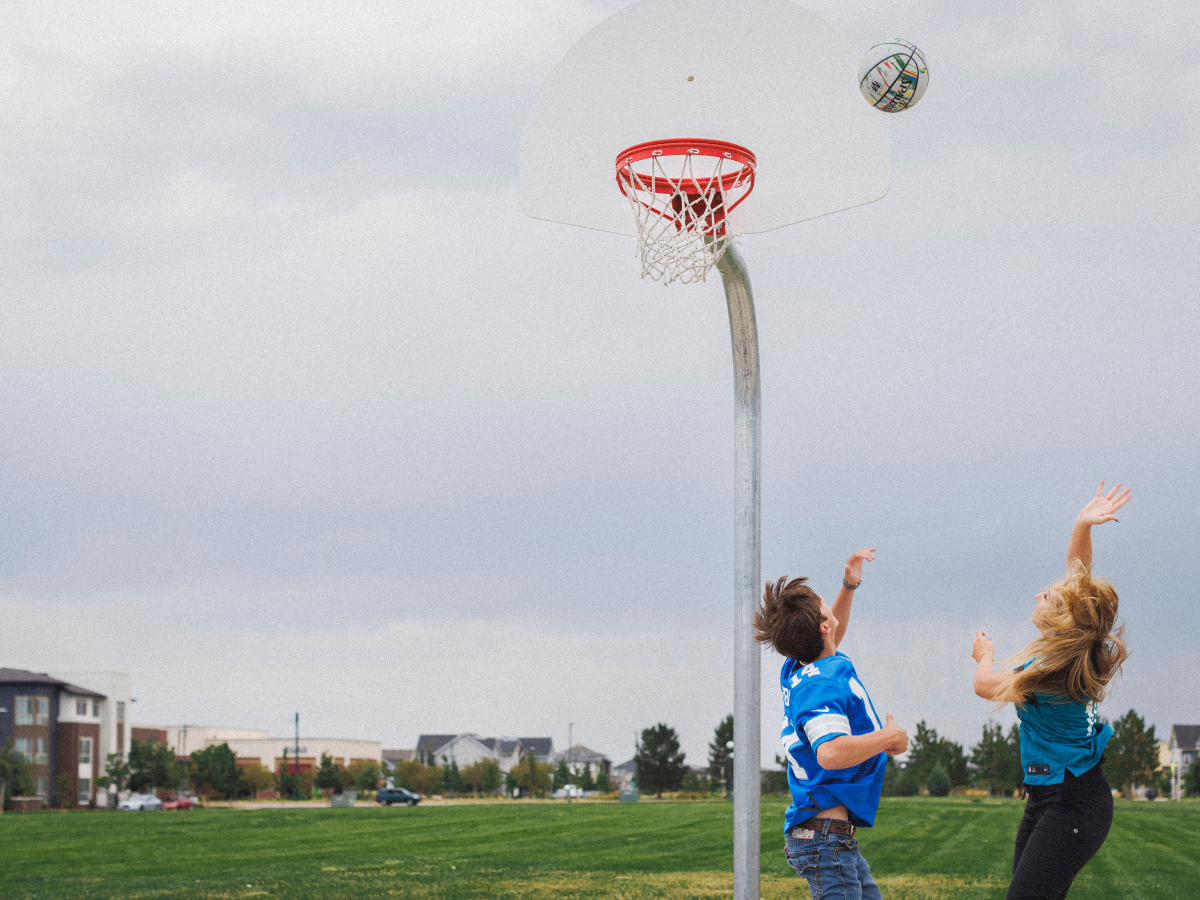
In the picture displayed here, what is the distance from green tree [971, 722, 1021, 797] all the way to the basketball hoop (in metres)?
65.2

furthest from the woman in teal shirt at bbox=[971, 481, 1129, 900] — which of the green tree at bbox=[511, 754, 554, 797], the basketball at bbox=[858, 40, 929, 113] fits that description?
the green tree at bbox=[511, 754, 554, 797]

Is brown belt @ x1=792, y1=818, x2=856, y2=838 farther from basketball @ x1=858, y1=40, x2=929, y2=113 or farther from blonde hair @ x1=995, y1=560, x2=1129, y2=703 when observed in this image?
basketball @ x1=858, y1=40, x2=929, y2=113

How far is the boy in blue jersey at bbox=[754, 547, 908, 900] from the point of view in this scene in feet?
14.2

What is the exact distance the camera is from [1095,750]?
15.4ft

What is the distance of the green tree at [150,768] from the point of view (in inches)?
2800

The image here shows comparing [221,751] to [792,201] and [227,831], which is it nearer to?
[227,831]

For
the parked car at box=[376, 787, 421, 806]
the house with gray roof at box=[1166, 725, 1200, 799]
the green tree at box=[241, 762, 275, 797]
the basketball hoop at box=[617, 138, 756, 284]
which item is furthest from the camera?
the house with gray roof at box=[1166, 725, 1200, 799]

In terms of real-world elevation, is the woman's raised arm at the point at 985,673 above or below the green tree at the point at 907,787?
above

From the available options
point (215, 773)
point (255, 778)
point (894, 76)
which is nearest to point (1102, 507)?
point (894, 76)

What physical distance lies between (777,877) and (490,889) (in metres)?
3.92

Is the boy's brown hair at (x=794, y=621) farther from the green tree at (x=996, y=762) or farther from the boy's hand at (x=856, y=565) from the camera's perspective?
the green tree at (x=996, y=762)

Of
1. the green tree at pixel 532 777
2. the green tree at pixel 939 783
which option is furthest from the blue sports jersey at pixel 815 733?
the green tree at pixel 532 777

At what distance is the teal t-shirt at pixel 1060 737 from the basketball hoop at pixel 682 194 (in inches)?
120

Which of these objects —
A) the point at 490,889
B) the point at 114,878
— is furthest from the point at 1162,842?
the point at 114,878
